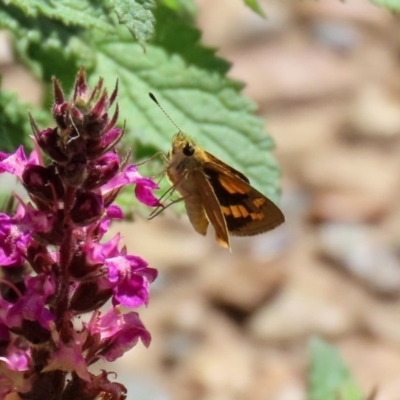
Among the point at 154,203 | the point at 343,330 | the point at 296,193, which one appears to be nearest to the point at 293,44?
the point at 296,193

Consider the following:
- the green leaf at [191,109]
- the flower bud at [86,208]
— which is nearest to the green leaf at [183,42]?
the green leaf at [191,109]

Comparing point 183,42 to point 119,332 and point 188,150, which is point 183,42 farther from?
point 119,332

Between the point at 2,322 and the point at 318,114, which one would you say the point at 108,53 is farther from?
the point at 318,114

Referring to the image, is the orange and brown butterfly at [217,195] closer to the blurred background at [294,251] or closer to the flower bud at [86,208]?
the flower bud at [86,208]

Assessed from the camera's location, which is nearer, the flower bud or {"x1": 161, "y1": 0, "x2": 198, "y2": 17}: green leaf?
the flower bud

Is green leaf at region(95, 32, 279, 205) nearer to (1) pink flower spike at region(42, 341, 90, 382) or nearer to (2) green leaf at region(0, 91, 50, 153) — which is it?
(2) green leaf at region(0, 91, 50, 153)

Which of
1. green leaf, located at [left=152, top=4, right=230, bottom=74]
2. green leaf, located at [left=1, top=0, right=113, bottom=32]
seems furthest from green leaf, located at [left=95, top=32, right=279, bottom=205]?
green leaf, located at [left=1, top=0, right=113, bottom=32]
